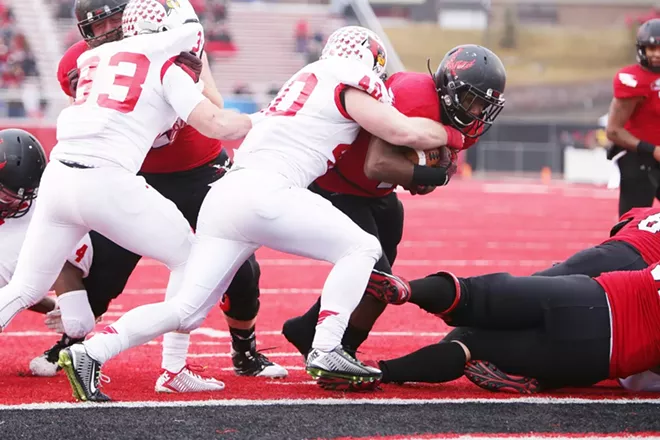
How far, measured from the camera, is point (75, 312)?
452 cm

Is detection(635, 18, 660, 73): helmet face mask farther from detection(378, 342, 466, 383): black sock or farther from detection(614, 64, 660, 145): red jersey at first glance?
detection(378, 342, 466, 383): black sock

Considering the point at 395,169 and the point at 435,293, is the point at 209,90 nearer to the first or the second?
the point at 395,169

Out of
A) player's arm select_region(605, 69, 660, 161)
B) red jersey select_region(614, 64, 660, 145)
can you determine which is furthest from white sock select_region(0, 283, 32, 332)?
red jersey select_region(614, 64, 660, 145)

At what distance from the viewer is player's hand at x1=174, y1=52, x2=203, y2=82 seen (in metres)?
4.12

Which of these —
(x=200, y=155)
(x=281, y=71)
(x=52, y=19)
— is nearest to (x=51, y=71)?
(x=52, y=19)

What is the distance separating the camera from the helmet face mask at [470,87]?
424 cm

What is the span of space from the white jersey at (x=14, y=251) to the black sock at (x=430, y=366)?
1.40m

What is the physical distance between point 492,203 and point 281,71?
12.1m

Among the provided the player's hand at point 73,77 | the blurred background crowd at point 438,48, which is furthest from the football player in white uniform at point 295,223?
the blurred background crowd at point 438,48

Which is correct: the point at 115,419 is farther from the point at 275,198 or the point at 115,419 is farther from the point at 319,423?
the point at 275,198

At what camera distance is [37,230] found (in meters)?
4.04

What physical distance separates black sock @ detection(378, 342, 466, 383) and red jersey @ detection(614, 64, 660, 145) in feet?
11.9

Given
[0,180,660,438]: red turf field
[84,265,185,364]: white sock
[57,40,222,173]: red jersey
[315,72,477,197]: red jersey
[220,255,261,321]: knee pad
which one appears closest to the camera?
[84,265,185,364]: white sock

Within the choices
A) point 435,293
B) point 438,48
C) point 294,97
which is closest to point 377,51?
point 294,97
